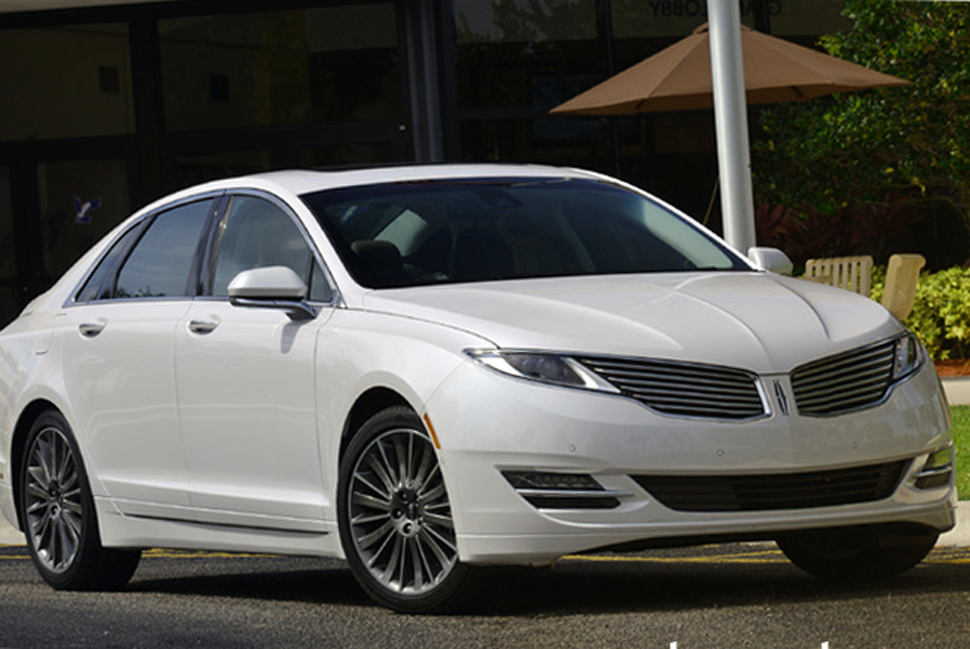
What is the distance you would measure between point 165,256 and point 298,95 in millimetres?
13647

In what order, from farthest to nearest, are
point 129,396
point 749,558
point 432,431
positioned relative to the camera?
point 749,558 → point 129,396 → point 432,431

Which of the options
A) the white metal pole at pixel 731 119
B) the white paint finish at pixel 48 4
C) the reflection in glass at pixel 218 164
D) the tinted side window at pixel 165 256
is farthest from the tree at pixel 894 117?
the tinted side window at pixel 165 256

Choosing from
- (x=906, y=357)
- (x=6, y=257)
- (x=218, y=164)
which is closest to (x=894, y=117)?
(x=218, y=164)

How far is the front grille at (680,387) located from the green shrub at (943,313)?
12196mm

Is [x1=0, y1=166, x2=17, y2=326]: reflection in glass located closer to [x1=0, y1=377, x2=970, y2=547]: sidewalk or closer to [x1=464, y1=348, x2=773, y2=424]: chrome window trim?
[x1=0, y1=377, x2=970, y2=547]: sidewalk

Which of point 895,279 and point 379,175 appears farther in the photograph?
point 895,279

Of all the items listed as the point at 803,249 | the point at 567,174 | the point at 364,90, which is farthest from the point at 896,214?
the point at 567,174

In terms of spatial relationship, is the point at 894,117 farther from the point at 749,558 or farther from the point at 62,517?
the point at 62,517

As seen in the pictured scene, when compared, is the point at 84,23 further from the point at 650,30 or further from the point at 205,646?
the point at 205,646

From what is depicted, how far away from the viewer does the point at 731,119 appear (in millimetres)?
11922

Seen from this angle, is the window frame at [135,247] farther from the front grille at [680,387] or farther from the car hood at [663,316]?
the front grille at [680,387]

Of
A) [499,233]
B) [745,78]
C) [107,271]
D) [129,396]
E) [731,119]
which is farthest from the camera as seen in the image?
[745,78]

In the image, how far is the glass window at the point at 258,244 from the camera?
300 inches

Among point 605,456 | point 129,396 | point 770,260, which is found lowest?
point 605,456
